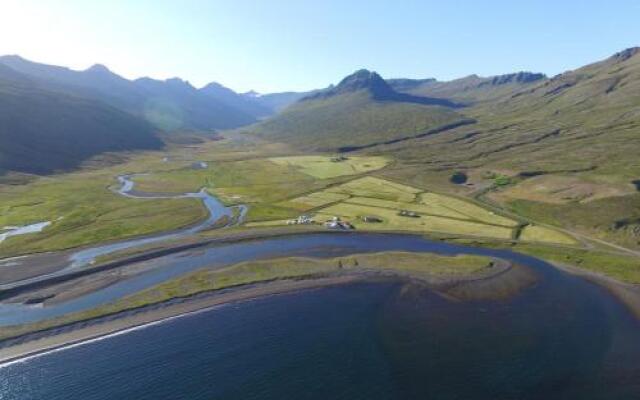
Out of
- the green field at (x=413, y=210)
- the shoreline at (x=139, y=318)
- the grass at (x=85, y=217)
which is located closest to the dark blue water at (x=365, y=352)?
the shoreline at (x=139, y=318)

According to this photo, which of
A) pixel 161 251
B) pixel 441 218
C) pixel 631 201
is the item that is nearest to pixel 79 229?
pixel 161 251

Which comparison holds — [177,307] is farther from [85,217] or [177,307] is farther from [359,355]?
[85,217]

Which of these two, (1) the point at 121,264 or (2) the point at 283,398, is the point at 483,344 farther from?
(1) the point at 121,264

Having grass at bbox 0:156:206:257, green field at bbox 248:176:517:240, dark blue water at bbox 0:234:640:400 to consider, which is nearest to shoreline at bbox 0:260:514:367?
dark blue water at bbox 0:234:640:400

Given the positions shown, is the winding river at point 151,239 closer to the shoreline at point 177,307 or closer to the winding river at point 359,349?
the winding river at point 359,349

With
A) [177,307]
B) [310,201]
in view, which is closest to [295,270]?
[177,307]
